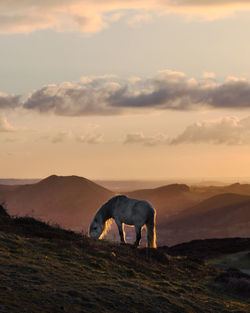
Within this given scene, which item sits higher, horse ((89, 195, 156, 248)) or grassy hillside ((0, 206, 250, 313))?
horse ((89, 195, 156, 248))

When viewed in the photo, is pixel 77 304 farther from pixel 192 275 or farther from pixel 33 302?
pixel 192 275

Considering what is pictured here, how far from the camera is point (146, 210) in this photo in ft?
98.8

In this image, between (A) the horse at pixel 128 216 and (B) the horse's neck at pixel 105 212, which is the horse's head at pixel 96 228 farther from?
(B) the horse's neck at pixel 105 212

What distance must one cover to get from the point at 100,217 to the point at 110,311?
1814 cm

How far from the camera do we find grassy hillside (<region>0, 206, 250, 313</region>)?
14609mm

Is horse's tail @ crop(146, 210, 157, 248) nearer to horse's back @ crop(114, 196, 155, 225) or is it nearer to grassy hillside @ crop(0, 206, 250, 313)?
horse's back @ crop(114, 196, 155, 225)

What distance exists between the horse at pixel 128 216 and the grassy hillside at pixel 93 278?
10.8 feet

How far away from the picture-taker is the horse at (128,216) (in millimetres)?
30109

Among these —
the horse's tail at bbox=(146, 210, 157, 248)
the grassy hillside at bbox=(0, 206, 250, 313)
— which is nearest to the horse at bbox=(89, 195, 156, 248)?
the horse's tail at bbox=(146, 210, 157, 248)

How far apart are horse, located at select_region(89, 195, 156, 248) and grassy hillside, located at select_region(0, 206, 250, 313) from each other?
329 centimetres

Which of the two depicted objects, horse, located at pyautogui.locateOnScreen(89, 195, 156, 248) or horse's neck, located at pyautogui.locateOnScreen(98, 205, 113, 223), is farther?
horse's neck, located at pyautogui.locateOnScreen(98, 205, 113, 223)

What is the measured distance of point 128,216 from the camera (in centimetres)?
3058

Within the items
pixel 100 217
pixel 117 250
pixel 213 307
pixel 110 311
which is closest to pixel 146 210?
pixel 100 217

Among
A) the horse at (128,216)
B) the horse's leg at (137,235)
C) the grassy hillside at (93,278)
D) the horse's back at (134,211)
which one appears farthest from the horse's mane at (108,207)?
the grassy hillside at (93,278)
